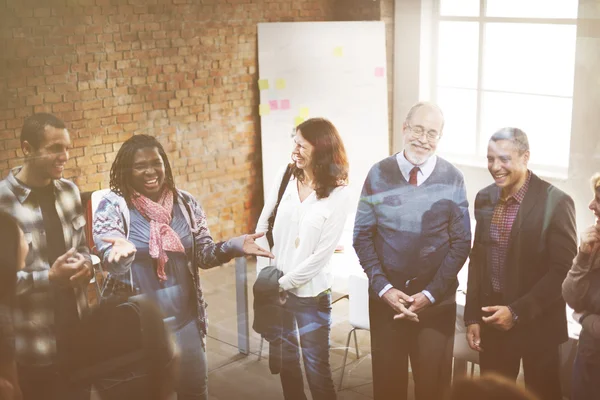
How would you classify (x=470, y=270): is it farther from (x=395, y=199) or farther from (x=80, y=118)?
(x=80, y=118)

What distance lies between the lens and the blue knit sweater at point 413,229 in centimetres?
374

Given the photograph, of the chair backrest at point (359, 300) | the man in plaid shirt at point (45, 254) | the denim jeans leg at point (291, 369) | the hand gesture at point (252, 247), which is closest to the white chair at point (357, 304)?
the chair backrest at point (359, 300)

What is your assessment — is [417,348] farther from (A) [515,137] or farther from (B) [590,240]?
(A) [515,137]

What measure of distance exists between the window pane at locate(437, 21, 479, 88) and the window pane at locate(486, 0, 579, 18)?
0.54 feet

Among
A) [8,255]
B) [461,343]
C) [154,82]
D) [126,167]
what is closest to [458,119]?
[461,343]

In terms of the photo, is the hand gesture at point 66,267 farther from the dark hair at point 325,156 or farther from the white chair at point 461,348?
the white chair at point 461,348

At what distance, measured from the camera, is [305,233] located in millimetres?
3783

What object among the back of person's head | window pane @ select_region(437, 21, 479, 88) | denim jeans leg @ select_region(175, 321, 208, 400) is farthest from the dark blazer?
denim jeans leg @ select_region(175, 321, 208, 400)

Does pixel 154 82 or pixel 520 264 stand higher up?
pixel 154 82

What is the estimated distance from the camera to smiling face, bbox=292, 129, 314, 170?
3.78 metres

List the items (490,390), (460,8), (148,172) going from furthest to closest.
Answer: (460,8), (148,172), (490,390)

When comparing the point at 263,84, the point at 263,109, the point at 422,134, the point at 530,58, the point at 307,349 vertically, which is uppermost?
the point at 530,58

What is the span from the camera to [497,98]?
383cm

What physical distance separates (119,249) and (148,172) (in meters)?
0.40
